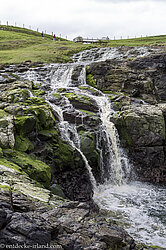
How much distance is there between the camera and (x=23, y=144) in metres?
17.1

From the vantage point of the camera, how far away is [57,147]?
1933 cm

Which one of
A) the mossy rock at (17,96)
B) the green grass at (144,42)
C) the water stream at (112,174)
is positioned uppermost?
the green grass at (144,42)

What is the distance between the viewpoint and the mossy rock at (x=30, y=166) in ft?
48.0

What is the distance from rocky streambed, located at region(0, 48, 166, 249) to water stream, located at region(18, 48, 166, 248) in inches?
6.2

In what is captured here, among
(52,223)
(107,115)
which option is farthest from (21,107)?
(52,223)

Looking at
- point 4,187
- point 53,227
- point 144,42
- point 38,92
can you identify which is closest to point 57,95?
point 38,92

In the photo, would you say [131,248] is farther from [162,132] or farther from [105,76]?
[105,76]

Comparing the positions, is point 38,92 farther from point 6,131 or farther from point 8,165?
point 8,165

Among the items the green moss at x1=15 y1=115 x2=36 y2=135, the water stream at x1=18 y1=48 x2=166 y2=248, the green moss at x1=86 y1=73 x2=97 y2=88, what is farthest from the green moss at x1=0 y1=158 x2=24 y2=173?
the green moss at x1=86 y1=73 x2=97 y2=88

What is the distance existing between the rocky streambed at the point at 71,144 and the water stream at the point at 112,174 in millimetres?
159

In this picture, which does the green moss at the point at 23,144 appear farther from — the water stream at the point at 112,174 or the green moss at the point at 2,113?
the water stream at the point at 112,174

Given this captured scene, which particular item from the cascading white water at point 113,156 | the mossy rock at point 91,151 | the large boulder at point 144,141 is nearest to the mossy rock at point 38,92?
the cascading white water at point 113,156

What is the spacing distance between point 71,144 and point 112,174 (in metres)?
5.44

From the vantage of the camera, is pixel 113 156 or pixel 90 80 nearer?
pixel 113 156
